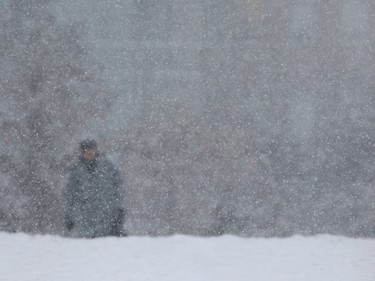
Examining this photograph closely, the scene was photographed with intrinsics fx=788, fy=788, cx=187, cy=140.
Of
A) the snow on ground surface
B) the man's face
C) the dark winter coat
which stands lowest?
the snow on ground surface

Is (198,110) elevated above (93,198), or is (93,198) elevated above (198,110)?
(198,110)

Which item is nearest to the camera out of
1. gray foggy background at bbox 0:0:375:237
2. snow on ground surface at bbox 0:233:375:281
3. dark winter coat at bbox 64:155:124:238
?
snow on ground surface at bbox 0:233:375:281

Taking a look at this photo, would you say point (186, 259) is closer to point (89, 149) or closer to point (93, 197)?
point (93, 197)

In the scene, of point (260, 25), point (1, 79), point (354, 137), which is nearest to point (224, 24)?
point (260, 25)

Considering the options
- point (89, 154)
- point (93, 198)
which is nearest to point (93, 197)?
point (93, 198)

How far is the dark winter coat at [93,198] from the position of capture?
7.75m

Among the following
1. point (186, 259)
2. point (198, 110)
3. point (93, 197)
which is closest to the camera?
point (186, 259)

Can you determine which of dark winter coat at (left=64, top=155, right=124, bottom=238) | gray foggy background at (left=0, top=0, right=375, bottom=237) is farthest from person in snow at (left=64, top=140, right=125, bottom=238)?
gray foggy background at (left=0, top=0, right=375, bottom=237)

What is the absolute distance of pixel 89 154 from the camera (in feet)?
25.8

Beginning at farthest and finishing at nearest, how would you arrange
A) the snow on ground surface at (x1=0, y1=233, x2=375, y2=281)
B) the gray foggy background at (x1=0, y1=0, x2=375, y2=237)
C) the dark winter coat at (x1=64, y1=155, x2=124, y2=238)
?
the gray foggy background at (x1=0, y1=0, x2=375, y2=237), the dark winter coat at (x1=64, y1=155, x2=124, y2=238), the snow on ground surface at (x1=0, y1=233, x2=375, y2=281)

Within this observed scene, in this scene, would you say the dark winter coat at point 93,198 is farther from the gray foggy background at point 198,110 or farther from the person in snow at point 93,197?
the gray foggy background at point 198,110

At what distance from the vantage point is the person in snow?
305 inches

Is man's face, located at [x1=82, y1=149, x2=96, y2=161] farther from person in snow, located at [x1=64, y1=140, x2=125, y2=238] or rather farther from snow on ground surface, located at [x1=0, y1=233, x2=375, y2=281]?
snow on ground surface, located at [x1=0, y1=233, x2=375, y2=281]

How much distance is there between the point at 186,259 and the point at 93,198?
3.91 ft
